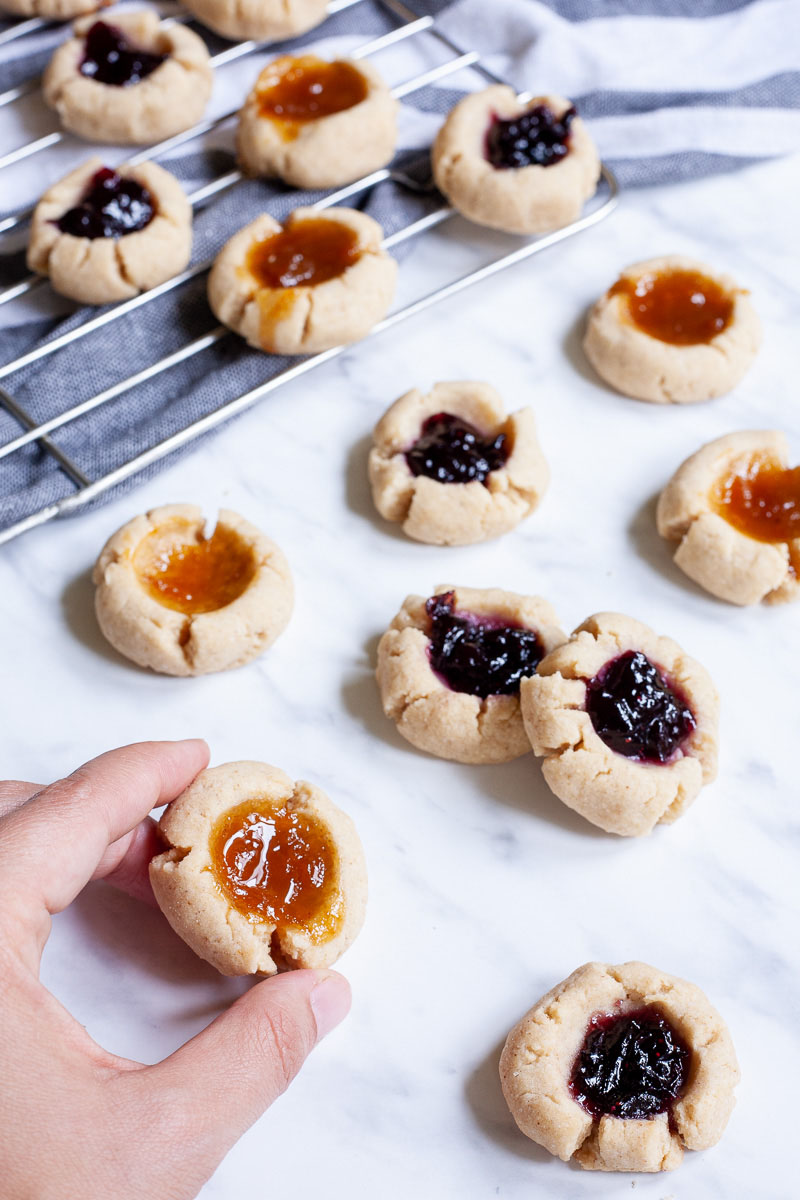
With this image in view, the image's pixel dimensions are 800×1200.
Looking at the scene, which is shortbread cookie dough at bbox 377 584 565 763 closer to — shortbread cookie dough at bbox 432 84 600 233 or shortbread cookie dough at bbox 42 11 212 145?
shortbread cookie dough at bbox 432 84 600 233

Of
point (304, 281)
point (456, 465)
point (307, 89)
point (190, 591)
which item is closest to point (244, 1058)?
point (190, 591)

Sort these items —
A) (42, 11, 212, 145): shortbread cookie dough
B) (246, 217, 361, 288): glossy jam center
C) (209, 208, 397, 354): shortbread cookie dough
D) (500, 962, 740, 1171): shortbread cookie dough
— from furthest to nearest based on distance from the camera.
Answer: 1. (42, 11, 212, 145): shortbread cookie dough
2. (246, 217, 361, 288): glossy jam center
3. (209, 208, 397, 354): shortbread cookie dough
4. (500, 962, 740, 1171): shortbread cookie dough

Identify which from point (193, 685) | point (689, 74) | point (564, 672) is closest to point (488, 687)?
point (564, 672)

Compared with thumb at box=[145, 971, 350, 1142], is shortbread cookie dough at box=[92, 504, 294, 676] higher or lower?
higher

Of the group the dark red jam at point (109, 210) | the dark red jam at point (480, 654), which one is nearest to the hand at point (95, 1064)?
the dark red jam at point (480, 654)

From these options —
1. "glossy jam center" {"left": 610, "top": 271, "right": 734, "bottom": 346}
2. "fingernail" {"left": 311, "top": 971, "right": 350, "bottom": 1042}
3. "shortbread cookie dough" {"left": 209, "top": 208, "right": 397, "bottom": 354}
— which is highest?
"shortbread cookie dough" {"left": 209, "top": 208, "right": 397, "bottom": 354}

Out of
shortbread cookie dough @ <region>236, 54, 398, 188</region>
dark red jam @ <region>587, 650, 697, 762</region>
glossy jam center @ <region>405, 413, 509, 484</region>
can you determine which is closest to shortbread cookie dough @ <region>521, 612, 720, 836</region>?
dark red jam @ <region>587, 650, 697, 762</region>
